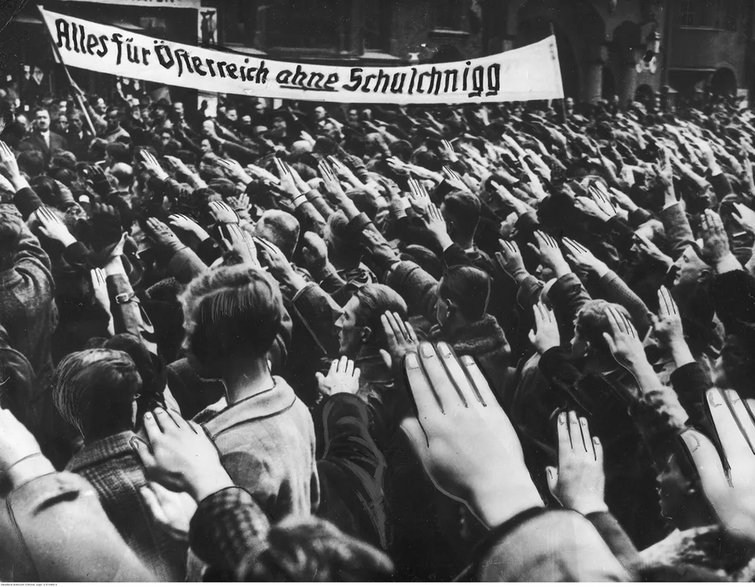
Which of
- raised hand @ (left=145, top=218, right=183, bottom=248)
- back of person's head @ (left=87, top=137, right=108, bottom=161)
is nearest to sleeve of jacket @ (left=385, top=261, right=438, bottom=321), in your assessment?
raised hand @ (left=145, top=218, right=183, bottom=248)

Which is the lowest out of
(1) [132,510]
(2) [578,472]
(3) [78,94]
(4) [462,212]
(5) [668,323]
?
(1) [132,510]

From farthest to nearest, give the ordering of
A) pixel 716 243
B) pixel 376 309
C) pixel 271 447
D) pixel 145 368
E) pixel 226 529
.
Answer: pixel 716 243 < pixel 376 309 < pixel 145 368 < pixel 271 447 < pixel 226 529

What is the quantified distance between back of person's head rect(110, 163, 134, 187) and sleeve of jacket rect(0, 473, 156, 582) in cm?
169

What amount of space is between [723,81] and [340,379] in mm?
2955

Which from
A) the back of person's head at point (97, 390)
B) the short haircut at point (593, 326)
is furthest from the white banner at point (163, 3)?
the short haircut at point (593, 326)

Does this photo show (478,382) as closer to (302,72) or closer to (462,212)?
(462,212)

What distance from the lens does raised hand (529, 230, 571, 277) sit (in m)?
4.35

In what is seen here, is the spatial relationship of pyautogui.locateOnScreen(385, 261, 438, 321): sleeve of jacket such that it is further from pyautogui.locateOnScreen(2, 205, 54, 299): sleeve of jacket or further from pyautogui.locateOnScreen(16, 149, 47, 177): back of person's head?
pyautogui.locateOnScreen(16, 149, 47, 177): back of person's head

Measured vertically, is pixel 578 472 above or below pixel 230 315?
below

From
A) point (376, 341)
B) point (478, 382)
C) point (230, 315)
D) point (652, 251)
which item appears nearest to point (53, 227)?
point (230, 315)

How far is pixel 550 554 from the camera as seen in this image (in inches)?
157

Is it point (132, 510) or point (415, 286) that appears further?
point (415, 286)

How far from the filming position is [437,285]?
4277 mm

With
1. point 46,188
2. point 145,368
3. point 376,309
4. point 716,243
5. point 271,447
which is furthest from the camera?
point 716,243
